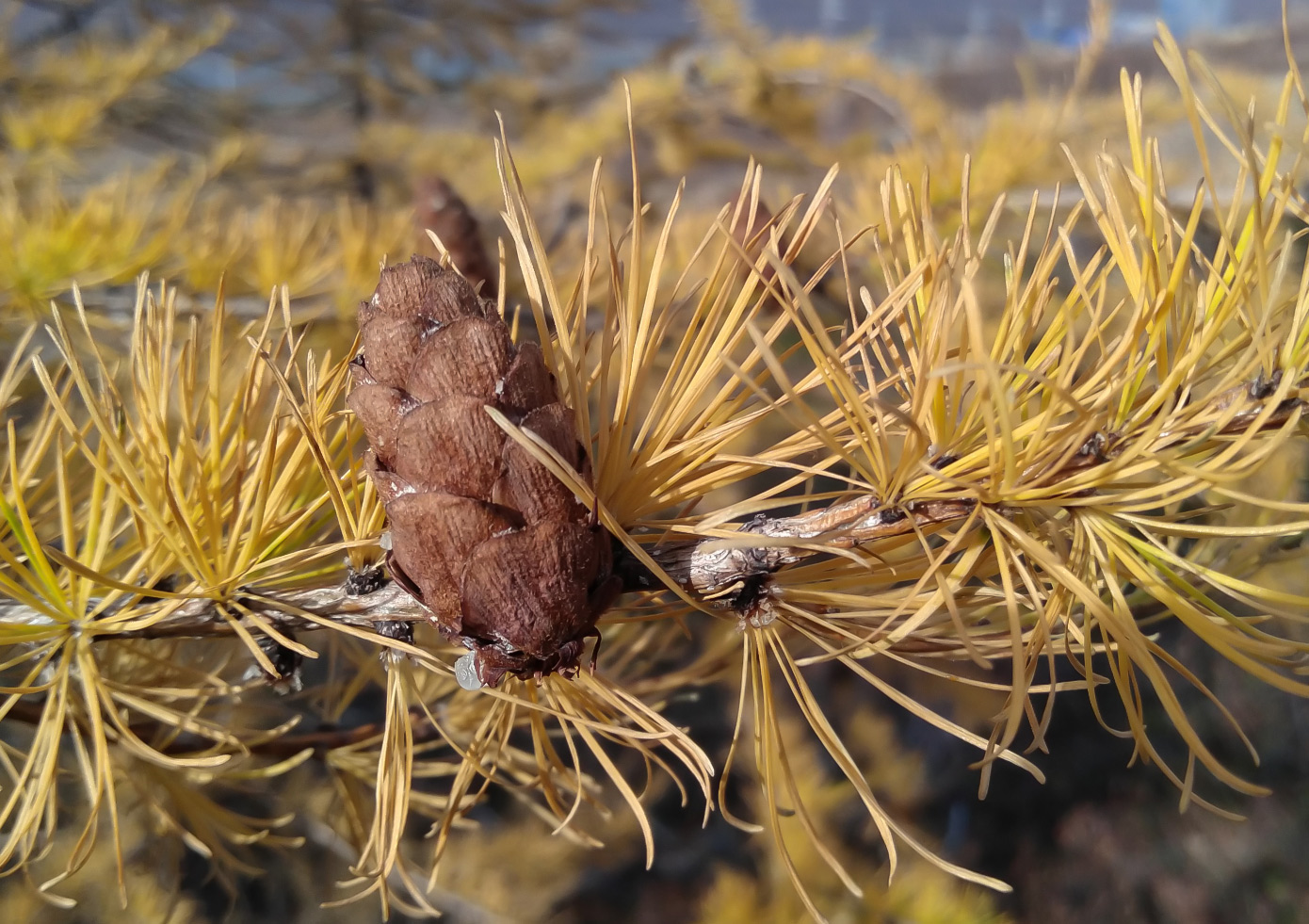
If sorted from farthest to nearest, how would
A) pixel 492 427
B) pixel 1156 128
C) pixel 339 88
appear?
pixel 339 88
pixel 1156 128
pixel 492 427

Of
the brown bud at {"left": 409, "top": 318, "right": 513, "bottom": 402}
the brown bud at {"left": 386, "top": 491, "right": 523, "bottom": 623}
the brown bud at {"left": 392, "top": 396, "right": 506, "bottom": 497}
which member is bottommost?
the brown bud at {"left": 386, "top": 491, "right": 523, "bottom": 623}

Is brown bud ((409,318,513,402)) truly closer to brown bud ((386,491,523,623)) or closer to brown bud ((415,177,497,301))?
brown bud ((386,491,523,623))

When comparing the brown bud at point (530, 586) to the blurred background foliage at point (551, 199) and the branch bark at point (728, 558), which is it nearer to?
the branch bark at point (728, 558)

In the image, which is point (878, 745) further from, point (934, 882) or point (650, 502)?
point (650, 502)

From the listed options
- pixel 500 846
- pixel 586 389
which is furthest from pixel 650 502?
pixel 500 846

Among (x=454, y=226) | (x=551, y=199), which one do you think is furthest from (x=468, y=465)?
(x=551, y=199)

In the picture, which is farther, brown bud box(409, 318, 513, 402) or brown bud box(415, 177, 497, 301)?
brown bud box(415, 177, 497, 301)

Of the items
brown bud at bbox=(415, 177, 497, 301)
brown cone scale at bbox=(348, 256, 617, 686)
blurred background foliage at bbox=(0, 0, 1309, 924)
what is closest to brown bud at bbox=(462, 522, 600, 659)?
brown cone scale at bbox=(348, 256, 617, 686)
